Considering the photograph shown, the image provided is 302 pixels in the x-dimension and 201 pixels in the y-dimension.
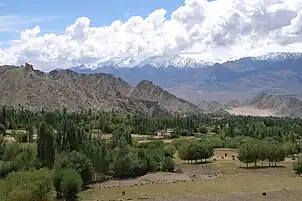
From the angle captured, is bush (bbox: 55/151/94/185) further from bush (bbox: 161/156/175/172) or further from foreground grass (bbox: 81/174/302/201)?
bush (bbox: 161/156/175/172)

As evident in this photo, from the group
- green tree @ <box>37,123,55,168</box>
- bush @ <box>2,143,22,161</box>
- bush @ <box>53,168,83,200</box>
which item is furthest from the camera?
bush @ <box>2,143,22,161</box>

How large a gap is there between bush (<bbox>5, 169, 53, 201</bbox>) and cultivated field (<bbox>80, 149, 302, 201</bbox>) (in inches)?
739

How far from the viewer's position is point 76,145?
12319 cm

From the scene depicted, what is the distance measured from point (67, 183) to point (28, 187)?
23985 mm

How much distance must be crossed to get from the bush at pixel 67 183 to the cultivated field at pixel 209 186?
2.07 m

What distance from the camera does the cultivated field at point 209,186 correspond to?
88438 millimetres

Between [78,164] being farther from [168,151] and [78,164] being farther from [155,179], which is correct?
[168,151]

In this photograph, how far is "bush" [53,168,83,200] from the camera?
91.8 m

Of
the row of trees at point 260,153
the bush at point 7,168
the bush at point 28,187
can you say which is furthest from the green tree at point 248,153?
the bush at point 28,187

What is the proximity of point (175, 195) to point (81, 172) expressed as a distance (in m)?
23.6

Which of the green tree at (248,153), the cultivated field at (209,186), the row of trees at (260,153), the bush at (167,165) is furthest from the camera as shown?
the row of trees at (260,153)

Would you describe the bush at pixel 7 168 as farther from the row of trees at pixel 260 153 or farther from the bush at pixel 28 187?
the row of trees at pixel 260 153

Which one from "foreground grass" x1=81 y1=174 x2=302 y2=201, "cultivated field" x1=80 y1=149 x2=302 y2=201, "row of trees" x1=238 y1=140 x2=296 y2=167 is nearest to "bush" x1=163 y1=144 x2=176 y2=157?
"cultivated field" x1=80 y1=149 x2=302 y2=201

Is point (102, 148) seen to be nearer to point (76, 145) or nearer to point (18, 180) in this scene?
point (76, 145)
